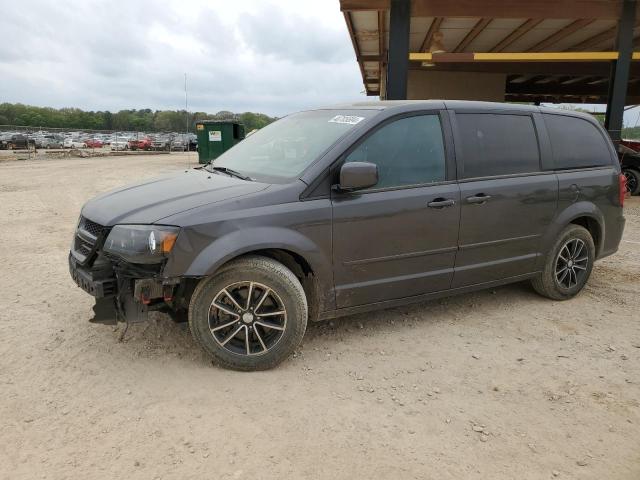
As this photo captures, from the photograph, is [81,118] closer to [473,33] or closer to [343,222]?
[473,33]

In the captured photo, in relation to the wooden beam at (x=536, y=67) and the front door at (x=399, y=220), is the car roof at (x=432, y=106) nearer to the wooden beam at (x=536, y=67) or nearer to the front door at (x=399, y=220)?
the front door at (x=399, y=220)

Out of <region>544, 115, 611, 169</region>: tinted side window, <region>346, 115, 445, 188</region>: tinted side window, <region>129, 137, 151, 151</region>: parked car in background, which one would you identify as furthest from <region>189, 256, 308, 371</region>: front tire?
<region>129, 137, 151, 151</region>: parked car in background

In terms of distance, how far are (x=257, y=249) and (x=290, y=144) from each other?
3.67 feet

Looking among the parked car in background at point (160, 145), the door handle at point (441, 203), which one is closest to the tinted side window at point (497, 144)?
the door handle at point (441, 203)

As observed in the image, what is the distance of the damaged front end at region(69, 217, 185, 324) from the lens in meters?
3.01

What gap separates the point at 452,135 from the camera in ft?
12.9

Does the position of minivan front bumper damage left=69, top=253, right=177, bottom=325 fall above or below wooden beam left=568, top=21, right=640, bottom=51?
below

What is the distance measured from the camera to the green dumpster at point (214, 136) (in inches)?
782

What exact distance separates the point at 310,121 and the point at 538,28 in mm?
9643

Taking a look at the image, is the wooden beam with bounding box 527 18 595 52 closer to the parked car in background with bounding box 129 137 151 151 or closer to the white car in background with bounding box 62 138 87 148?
the parked car in background with bounding box 129 137 151 151

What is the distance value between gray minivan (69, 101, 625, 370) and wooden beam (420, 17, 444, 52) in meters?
7.03

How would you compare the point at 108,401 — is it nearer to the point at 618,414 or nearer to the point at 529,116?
the point at 618,414

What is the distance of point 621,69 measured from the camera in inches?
401

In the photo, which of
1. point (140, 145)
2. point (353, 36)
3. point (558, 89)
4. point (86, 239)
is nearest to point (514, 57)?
point (353, 36)
